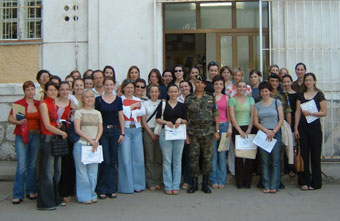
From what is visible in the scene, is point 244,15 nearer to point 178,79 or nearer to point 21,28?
point 178,79

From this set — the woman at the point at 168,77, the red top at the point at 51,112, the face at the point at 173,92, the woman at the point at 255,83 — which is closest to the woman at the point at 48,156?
the red top at the point at 51,112

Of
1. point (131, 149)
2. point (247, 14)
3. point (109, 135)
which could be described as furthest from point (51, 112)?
point (247, 14)

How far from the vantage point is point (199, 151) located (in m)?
5.89

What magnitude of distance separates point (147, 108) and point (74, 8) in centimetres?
359

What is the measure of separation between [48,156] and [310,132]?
4.07 m

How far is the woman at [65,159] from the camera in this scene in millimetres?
5367

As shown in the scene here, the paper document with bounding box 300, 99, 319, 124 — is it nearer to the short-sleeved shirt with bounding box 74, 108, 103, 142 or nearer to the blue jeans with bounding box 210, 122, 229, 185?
the blue jeans with bounding box 210, 122, 229, 185

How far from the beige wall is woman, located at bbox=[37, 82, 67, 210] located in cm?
340

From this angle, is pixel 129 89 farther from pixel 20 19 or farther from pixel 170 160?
pixel 20 19

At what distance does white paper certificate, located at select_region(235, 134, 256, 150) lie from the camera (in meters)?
6.00

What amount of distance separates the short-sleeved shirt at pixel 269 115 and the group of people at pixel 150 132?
0.02 metres

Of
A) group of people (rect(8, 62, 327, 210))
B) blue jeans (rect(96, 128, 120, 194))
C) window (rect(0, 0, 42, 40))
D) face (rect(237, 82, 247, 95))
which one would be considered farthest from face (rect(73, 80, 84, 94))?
window (rect(0, 0, 42, 40))

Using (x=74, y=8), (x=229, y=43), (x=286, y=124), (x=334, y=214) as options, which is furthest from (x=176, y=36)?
(x=334, y=214)

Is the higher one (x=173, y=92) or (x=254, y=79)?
(x=254, y=79)
